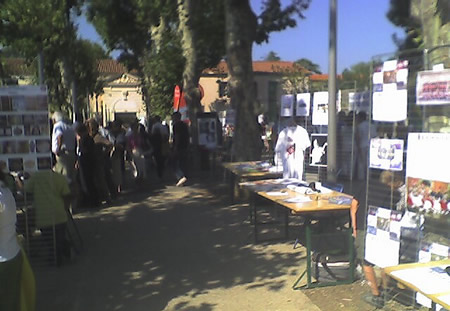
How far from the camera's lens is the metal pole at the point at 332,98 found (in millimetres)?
8688

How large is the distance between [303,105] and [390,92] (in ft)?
17.9

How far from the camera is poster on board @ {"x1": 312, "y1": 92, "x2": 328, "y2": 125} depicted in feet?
30.8

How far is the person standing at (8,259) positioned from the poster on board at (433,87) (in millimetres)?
3353

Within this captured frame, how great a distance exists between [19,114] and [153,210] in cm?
408

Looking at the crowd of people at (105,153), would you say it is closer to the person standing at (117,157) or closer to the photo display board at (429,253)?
the person standing at (117,157)

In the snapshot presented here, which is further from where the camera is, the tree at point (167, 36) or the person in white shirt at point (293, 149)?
the tree at point (167, 36)

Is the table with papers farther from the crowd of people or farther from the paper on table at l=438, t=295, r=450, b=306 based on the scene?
the crowd of people

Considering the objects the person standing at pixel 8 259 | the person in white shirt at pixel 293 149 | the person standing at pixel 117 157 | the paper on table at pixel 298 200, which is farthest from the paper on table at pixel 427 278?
the person standing at pixel 117 157

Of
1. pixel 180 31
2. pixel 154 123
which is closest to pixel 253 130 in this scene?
pixel 154 123

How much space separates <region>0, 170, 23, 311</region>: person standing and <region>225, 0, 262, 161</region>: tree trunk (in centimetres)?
697

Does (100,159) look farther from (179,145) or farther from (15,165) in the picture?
(15,165)

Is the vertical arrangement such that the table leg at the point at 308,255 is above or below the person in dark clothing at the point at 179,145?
below

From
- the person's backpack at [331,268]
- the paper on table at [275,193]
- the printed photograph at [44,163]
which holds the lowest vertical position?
the person's backpack at [331,268]

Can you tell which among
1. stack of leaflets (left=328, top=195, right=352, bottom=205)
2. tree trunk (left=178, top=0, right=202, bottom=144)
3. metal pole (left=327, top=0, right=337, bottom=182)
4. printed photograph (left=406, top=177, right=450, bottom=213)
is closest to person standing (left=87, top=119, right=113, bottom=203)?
metal pole (left=327, top=0, right=337, bottom=182)
